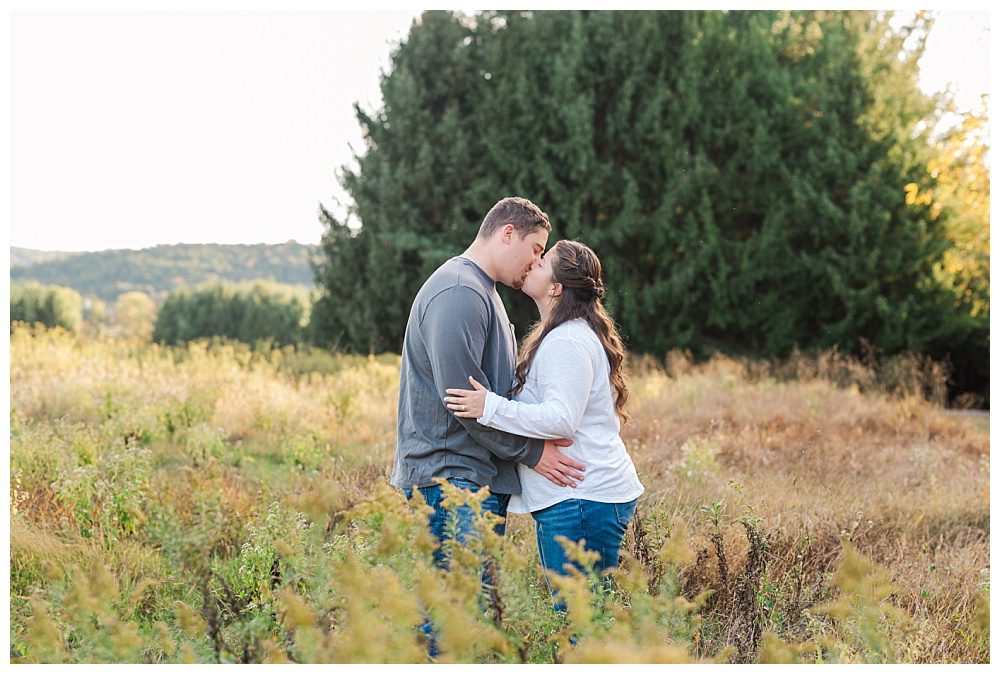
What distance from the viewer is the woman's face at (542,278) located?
3.07m

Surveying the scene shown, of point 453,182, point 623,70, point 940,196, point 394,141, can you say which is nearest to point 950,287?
point 940,196

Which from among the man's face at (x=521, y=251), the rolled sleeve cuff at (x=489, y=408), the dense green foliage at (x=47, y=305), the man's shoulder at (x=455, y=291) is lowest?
the dense green foliage at (x=47, y=305)

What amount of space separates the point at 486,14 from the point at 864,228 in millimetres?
7759

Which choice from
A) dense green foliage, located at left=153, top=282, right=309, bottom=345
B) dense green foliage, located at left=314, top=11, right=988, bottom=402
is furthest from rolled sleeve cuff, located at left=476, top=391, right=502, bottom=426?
dense green foliage, located at left=153, top=282, right=309, bottom=345

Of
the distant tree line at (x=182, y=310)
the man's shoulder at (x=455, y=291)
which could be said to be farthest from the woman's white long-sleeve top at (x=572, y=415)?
the distant tree line at (x=182, y=310)

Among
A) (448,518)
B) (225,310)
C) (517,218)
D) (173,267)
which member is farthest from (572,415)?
(173,267)

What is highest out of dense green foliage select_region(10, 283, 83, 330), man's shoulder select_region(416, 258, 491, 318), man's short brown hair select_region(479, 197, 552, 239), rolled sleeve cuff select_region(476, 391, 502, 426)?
man's short brown hair select_region(479, 197, 552, 239)

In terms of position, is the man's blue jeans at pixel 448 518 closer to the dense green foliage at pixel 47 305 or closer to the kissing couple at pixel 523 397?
the kissing couple at pixel 523 397

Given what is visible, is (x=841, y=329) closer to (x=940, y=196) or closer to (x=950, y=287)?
(x=950, y=287)

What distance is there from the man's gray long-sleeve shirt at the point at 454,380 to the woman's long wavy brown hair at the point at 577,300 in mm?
166

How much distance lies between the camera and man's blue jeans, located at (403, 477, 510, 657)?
2.61 meters

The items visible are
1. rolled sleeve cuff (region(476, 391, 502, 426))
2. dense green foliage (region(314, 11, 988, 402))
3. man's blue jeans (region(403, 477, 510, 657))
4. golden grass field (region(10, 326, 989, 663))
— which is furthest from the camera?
dense green foliage (region(314, 11, 988, 402))

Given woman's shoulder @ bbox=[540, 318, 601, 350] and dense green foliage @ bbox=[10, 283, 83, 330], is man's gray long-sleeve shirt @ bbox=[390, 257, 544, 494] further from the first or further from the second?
dense green foliage @ bbox=[10, 283, 83, 330]

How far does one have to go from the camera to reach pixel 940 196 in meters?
12.6
